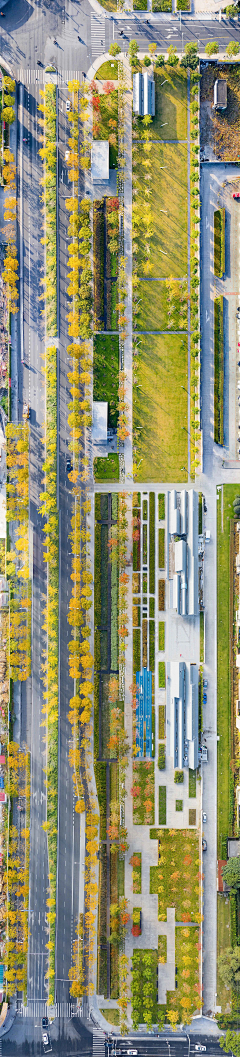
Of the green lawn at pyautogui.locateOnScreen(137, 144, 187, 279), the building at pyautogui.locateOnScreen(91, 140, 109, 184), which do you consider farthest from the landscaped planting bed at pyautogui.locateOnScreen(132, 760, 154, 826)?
the building at pyautogui.locateOnScreen(91, 140, 109, 184)

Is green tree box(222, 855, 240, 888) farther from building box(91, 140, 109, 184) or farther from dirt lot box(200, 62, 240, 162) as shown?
dirt lot box(200, 62, 240, 162)

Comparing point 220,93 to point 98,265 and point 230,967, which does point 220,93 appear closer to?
point 98,265

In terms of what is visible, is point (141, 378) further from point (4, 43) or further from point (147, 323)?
point (4, 43)

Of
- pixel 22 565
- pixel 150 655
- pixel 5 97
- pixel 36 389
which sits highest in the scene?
pixel 5 97

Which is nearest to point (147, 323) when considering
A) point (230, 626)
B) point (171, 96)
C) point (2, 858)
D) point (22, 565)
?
point (171, 96)

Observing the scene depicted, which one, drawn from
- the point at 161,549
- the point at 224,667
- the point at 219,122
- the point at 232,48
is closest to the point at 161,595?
the point at 161,549

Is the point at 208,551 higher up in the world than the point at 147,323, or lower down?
lower down
